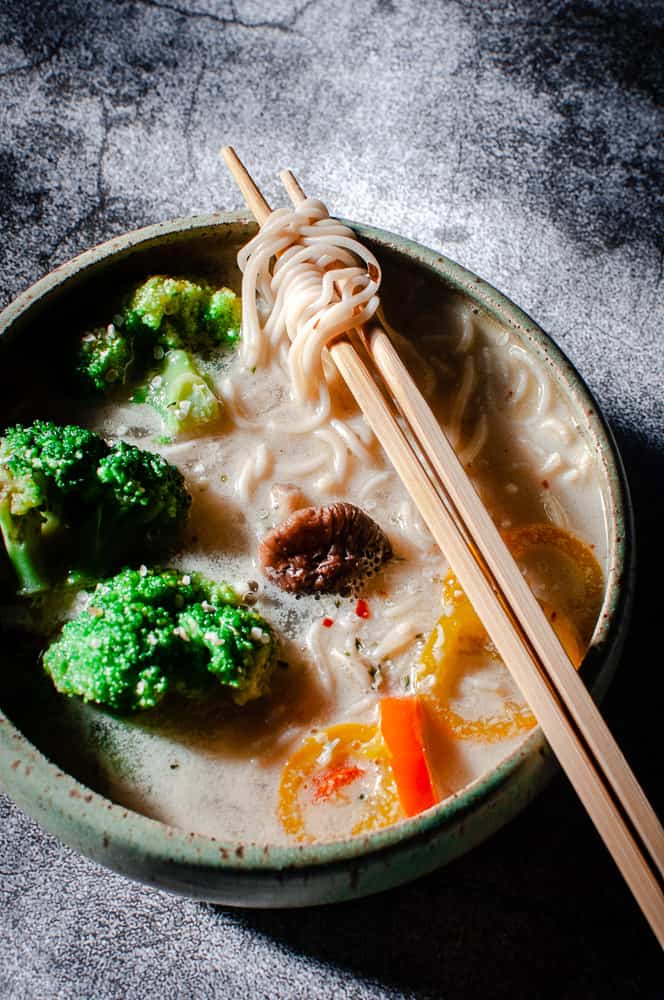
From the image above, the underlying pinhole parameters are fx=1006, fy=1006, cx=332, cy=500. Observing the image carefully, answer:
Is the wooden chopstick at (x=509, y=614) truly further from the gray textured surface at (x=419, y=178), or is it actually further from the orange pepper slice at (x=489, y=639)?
the gray textured surface at (x=419, y=178)

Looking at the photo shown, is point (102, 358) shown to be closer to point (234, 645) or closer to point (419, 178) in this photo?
point (234, 645)

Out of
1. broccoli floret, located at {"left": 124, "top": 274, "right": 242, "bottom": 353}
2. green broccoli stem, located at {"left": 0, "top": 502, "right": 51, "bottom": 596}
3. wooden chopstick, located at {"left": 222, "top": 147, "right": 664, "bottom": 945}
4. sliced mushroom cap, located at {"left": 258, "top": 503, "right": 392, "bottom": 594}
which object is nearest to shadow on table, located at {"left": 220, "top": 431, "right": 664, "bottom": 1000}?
wooden chopstick, located at {"left": 222, "top": 147, "right": 664, "bottom": 945}

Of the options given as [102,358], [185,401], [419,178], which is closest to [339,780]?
[185,401]

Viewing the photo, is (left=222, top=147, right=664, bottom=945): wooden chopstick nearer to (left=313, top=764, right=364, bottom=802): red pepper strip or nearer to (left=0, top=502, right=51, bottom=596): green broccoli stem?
(left=313, top=764, right=364, bottom=802): red pepper strip

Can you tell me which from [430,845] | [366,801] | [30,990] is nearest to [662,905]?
[430,845]

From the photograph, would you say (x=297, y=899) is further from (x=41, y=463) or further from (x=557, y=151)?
(x=557, y=151)

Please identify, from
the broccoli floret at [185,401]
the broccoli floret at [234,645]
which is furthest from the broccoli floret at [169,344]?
the broccoli floret at [234,645]
